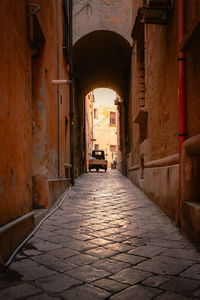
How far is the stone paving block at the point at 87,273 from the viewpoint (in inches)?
76.3

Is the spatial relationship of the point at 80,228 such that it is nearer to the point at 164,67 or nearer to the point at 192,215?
the point at 192,215

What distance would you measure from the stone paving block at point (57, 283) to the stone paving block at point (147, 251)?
806 millimetres

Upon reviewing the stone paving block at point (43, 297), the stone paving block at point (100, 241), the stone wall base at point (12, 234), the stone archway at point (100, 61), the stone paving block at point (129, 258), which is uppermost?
the stone archway at point (100, 61)

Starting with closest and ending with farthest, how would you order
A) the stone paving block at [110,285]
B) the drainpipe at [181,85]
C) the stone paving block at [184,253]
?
1. the stone paving block at [110,285]
2. the stone paving block at [184,253]
3. the drainpipe at [181,85]

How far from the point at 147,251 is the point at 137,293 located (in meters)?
0.89

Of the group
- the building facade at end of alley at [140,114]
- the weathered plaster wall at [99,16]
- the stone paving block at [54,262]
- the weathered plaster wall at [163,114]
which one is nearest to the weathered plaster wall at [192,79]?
the building facade at end of alley at [140,114]

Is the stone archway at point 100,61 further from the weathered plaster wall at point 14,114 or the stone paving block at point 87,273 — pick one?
the stone paving block at point 87,273

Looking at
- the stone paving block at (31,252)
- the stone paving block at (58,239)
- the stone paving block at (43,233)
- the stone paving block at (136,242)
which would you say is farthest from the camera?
the stone paving block at (43,233)

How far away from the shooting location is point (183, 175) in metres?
3.21

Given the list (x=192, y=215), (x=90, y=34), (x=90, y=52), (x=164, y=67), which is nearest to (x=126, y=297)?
(x=192, y=215)

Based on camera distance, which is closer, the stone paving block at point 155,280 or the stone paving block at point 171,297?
the stone paving block at point 171,297

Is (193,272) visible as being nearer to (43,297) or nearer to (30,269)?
(43,297)

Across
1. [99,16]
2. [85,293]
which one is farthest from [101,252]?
[99,16]

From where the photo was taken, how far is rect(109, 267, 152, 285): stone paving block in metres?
1.90
